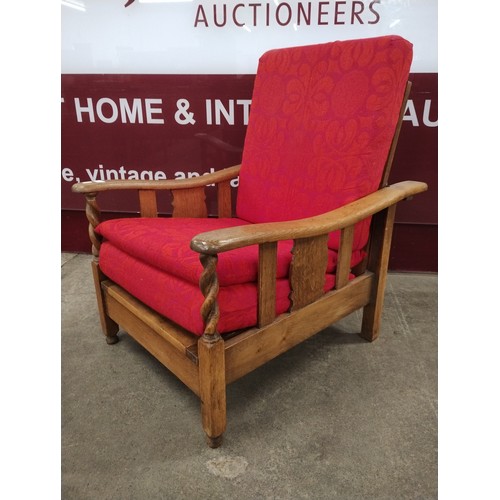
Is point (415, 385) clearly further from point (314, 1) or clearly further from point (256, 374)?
point (314, 1)

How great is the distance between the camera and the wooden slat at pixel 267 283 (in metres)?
0.98

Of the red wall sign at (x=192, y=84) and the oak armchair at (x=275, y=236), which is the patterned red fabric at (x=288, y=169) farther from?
the red wall sign at (x=192, y=84)

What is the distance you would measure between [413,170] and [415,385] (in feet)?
3.51

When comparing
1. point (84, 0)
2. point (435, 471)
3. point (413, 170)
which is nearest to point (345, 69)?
point (413, 170)

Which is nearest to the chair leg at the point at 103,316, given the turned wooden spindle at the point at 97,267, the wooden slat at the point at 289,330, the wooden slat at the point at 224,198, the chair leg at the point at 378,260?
the turned wooden spindle at the point at 97,267

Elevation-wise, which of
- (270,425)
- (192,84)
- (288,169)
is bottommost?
(270,425)

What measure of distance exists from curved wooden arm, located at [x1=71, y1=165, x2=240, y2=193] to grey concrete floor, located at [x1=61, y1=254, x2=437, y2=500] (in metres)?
0.60

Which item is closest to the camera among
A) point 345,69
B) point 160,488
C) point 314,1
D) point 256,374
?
point 160,488

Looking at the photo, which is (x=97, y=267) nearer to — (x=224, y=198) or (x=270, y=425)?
(x=224, y=198)

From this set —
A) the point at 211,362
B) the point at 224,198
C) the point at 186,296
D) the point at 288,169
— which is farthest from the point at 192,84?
the point at 211,362

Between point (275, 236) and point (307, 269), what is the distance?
23 cm

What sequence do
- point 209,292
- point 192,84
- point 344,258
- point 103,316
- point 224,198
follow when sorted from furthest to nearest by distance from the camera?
point 192,84, point 224,198, point 103,316, point 344,258, point 209,292

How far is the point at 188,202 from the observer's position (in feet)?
5.12

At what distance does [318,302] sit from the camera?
3.99 ft
